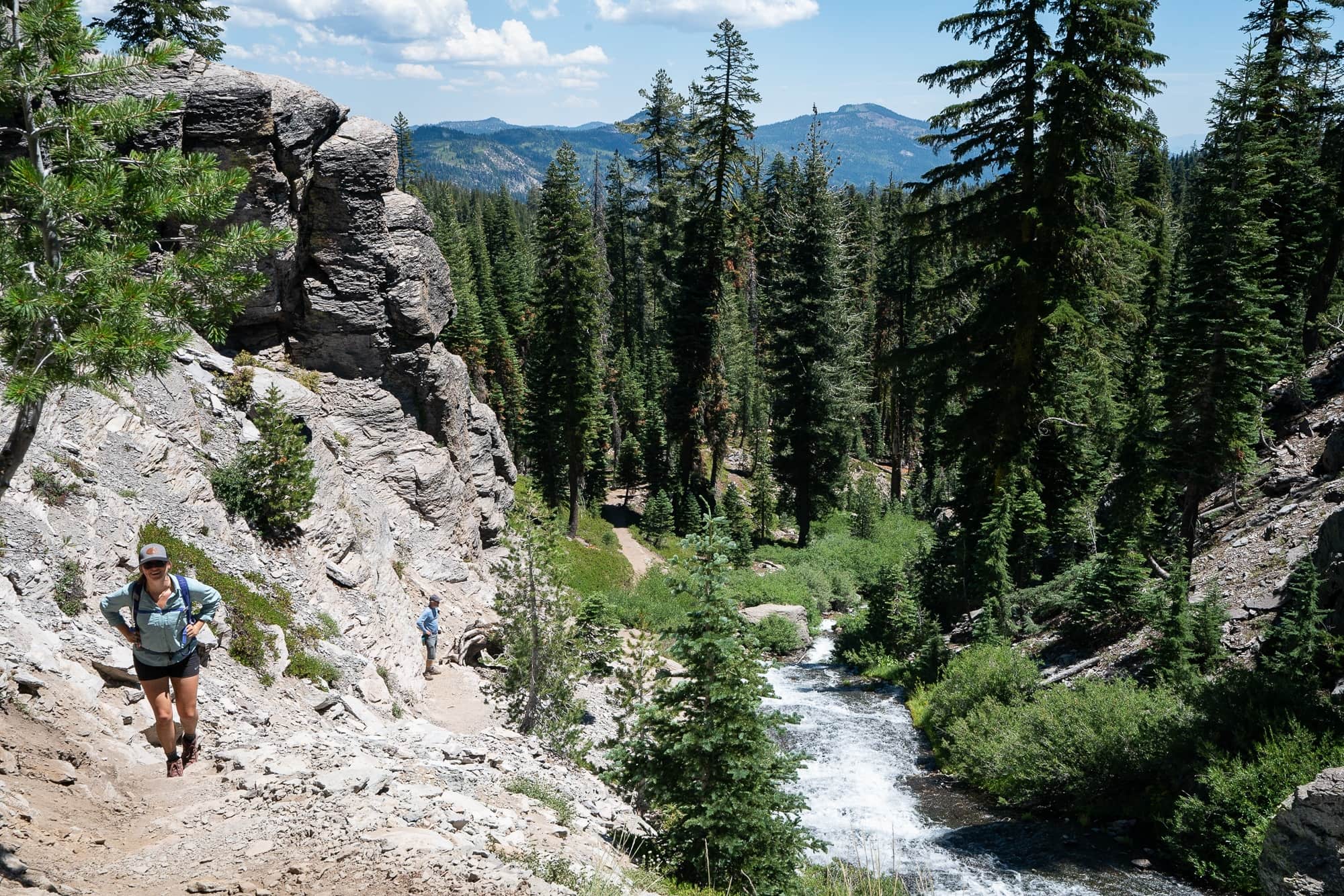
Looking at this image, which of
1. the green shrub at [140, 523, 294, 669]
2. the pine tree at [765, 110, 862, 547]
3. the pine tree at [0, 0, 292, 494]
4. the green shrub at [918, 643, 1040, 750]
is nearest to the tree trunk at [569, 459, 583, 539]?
the pine tree at [765, 110, 862, 547]

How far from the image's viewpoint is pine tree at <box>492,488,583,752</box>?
12875 mm

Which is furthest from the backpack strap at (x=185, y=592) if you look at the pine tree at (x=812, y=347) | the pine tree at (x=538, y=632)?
the pine tree at (x=812, y=347)

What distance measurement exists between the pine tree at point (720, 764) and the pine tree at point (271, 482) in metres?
8.13

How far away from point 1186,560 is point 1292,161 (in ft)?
58.3

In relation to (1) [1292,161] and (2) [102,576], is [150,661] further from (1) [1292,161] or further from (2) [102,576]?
(1) [1292,161]

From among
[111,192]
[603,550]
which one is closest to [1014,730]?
[111,192]

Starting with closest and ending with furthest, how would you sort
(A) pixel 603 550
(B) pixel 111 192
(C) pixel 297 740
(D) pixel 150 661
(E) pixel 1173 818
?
(B) pixel 111 192
(D) pixel 150 661
(C) pixel 297 740
(E) pixel 1173 818
(A) pixel 603 550

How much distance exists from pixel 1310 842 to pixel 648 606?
20.2m

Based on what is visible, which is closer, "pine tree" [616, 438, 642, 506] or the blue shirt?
the blue shirt

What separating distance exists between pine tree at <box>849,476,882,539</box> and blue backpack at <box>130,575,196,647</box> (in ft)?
112

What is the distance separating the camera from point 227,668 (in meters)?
10.4

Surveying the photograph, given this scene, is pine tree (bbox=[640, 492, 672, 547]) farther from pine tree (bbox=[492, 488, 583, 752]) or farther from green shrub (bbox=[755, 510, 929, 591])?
pine tree (bbox=[492, 488, 583, 752])

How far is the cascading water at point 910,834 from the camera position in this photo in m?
11.2

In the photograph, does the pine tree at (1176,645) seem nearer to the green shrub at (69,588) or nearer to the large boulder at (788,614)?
the large boulder at (788,614)
